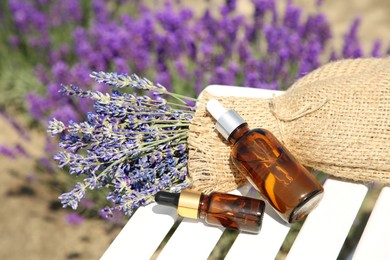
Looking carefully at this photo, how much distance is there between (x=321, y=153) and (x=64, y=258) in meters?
1.04

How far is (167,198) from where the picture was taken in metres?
1.04

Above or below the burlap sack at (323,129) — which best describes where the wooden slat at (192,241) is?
below

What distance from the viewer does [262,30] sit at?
1943 mm

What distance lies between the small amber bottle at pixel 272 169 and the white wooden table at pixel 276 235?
53 mm

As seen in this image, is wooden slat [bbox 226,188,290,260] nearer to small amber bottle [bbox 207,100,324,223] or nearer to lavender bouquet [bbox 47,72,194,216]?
small amber bottle [bbox 207,100,324,223]

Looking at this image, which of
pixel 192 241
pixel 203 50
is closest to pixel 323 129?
pixel 192 241

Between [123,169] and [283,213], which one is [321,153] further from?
[123,169]

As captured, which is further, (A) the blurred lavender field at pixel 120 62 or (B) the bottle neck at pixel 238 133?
(A) the blurred lavender field at pixel 120 62

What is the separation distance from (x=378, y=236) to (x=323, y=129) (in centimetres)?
25

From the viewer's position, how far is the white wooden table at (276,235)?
105cm

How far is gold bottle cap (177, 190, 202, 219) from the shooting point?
1032 mm

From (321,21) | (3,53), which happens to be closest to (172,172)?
(321,21)

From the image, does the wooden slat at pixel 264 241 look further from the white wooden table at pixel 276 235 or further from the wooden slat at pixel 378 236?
the wooden slat at pixel 378 236

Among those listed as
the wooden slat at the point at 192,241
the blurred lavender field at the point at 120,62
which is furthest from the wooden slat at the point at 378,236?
the blurred lavender field at the point at 120,62
